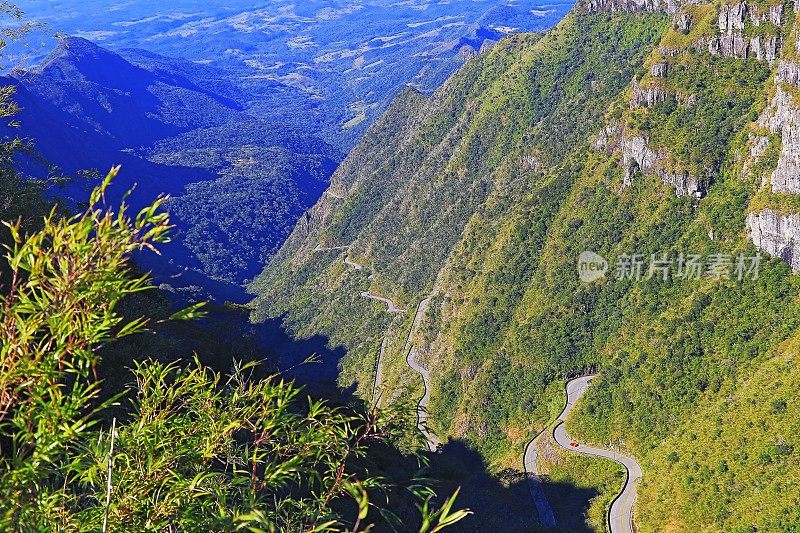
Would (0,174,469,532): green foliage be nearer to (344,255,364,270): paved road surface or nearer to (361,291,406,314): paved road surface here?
(361,291,406,314): paved road surface

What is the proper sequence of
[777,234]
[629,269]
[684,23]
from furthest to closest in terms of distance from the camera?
[684,23]
[629,269]
[777,234]

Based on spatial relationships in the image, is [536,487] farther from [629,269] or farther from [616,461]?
[629,269]

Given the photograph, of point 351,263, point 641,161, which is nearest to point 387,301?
point 351,263

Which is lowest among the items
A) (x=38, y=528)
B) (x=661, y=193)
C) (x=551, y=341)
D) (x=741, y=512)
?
(x=551, y=341)

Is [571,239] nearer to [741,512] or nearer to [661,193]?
[661,193]

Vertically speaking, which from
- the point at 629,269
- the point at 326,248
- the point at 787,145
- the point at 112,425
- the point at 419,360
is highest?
the point at 112,425

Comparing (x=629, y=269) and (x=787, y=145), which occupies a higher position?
(x=787, y=145)

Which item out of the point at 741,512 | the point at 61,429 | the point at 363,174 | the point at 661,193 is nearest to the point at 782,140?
the point at 661,193
